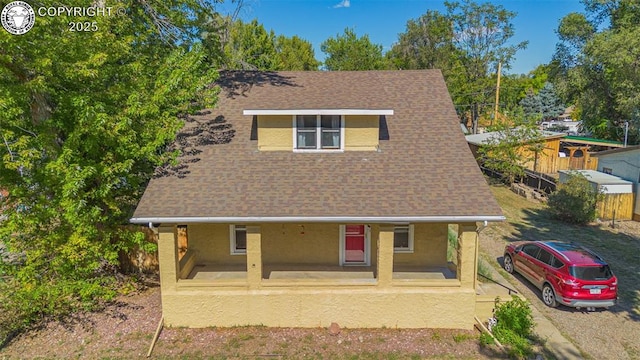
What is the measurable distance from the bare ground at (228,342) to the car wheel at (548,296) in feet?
11.8

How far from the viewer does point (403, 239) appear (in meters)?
12.5

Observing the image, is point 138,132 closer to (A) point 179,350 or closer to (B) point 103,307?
(B) point 103,307

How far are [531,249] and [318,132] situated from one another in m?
8.72

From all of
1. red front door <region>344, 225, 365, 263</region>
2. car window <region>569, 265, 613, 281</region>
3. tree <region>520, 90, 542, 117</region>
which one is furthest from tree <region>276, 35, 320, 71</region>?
car window <region>569, 265, 613, 281</region>

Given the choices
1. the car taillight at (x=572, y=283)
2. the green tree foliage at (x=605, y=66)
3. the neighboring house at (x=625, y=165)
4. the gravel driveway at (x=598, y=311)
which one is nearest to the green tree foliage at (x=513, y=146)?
the neighboring house at (x=625, y=165)

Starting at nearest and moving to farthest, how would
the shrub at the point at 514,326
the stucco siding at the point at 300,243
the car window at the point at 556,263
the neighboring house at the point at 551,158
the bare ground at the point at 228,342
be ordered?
1. the bare ground at the point at 228,342
2. the shrub at the point at 514,326
3. the car window at the point at 556,263
4. the stucco siding at the point at 300,243
5. the neighboring house at the point at 551,158

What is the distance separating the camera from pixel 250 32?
1587 inches

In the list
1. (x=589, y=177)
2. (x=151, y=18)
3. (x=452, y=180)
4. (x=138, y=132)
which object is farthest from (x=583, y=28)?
(x=138, y=132)

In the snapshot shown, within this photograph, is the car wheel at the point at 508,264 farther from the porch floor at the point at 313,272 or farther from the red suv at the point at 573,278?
the porch floor at the point at 313,272

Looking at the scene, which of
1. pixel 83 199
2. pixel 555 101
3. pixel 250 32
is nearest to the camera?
pixel 83 199

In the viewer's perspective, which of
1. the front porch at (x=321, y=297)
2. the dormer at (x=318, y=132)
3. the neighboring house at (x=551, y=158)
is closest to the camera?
the front porch at (x=321, y=297)

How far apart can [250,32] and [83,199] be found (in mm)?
34199

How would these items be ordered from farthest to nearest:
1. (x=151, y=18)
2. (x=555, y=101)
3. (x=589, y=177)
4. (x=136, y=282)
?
(x=555, y=101) < (x=589, y=177) < (x=151, y=18) < (x=136, y=282)

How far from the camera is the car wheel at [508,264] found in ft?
48.0
